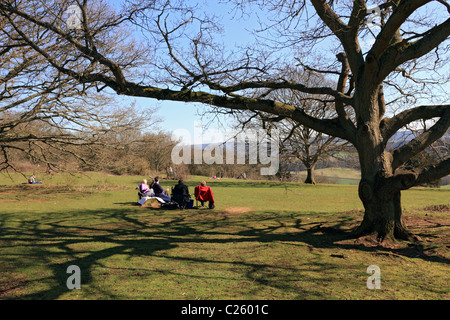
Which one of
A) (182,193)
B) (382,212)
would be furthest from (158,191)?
(382,212)

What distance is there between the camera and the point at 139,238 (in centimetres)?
796

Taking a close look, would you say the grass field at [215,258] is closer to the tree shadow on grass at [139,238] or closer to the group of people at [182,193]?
the tree shadow on grass at [139,238]

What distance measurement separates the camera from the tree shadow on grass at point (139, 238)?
5.22 m

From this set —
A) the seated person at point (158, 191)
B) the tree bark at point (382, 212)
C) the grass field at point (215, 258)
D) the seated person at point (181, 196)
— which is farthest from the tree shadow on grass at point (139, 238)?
the seated person at point (158, 191)

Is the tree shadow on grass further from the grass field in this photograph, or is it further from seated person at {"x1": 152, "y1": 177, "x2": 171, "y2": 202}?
seated person at {"x1": 152, "y1": 177, "x2": 171, "y2": 202}

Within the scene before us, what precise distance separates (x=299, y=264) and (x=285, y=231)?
3.03 m

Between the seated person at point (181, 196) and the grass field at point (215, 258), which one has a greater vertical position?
the seated person at point (181, 196)

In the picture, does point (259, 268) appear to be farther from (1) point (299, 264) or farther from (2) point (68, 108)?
(2) point (68, 108)

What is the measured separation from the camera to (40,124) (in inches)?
639

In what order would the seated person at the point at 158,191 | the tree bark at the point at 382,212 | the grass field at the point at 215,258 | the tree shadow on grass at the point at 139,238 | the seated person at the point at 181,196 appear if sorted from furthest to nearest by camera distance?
the seated person at the point at 158,191 < the seated person at the point at 181,196 < the tree bark at the point at 382,212 < the tree shadow on grass at the point at 139,238 < the grass field at the point at 215,258

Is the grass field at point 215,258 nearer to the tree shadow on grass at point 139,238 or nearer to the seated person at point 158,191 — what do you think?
the tree shadow on grass at point 139,238

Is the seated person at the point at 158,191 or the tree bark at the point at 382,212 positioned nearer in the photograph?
the tree bark at the point at 382,212

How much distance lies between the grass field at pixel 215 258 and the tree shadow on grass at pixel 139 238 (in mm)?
24

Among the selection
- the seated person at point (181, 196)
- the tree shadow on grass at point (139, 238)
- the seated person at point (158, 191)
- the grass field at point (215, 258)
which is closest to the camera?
the grass field at point (215, 258)
